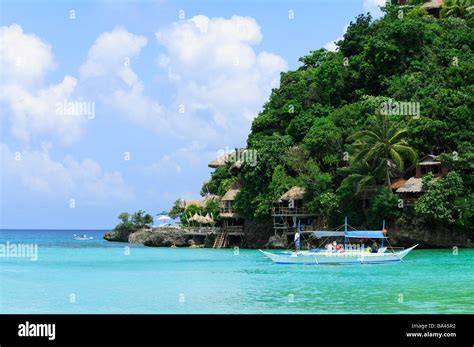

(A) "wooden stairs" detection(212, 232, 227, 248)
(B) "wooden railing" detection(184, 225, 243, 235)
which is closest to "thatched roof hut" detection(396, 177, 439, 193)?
(B) "wooden railing" detection(184, 225, 243, 235)

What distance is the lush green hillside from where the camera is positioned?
43.9 meters

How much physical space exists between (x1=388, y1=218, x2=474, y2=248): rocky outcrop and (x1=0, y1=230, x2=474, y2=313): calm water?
634 centimetres

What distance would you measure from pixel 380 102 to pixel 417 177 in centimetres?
592

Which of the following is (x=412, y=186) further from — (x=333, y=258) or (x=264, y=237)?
(x=264, y=237)

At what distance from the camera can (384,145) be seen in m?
44.6

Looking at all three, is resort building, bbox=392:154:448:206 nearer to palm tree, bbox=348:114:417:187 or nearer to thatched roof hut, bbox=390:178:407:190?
thatched roof hut, bbox=390:178:407:190

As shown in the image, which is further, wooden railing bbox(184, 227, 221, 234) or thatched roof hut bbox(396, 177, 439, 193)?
wooden railing bbox(184, 227, 221, 234)

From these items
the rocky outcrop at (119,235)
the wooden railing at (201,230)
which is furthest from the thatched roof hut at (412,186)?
the rocky outcrop at (119,235)

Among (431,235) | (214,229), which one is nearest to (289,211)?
(431,235)

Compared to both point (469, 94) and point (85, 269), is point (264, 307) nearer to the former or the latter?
point (85, 269)

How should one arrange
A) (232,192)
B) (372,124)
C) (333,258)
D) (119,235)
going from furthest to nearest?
(119,235)
(232,192)
(372,124)
(333,258)

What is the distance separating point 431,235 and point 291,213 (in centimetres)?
1068

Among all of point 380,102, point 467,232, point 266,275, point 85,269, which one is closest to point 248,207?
point 380,102
